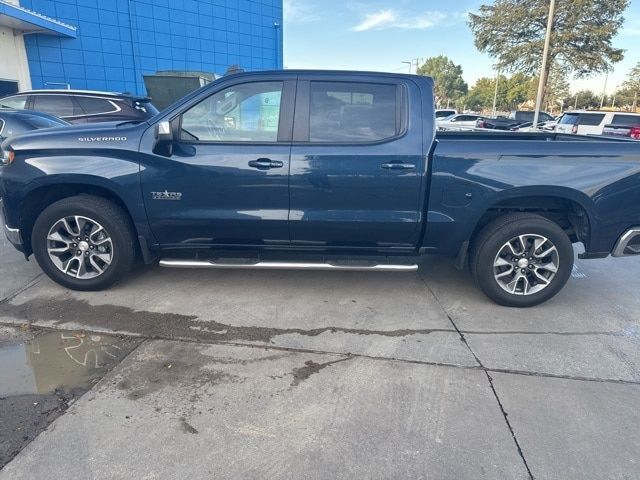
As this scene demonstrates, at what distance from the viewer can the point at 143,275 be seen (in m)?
4.55

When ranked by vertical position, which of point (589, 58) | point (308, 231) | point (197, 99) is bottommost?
point (308, 231)

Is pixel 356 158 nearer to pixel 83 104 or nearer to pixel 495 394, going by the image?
pixel 495 394

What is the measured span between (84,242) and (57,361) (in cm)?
127

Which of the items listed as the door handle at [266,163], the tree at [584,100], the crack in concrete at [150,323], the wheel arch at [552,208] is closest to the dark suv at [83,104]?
the crack in concrete at [150,323]

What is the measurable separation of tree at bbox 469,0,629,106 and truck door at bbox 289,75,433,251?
84.4 ft

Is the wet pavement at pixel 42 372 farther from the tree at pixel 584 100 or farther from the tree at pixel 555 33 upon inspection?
the tree at pixel 584 100

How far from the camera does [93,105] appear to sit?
9.34m

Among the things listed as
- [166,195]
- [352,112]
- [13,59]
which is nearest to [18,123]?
[166,195]

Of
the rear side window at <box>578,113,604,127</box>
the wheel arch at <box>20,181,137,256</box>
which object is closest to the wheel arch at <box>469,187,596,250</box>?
the wheel arch at <box>20,181,137,256</box>

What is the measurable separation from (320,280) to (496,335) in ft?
5.77

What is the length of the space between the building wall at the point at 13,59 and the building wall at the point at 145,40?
0.86 ft

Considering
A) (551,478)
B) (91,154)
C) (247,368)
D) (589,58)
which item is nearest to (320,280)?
(247,368)

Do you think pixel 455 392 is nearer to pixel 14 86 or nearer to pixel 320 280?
pixel 320 280

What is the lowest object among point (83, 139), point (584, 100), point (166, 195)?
point (166, 195)
